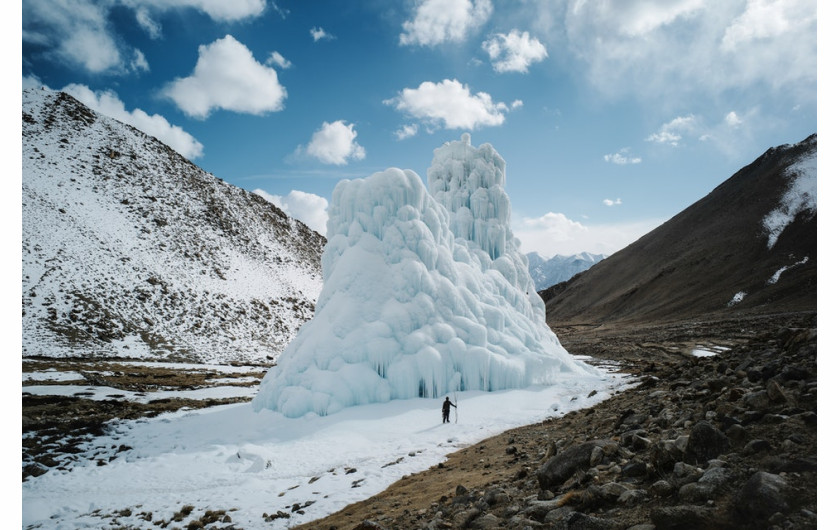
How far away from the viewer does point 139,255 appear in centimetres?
4403

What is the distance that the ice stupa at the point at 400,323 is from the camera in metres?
17.4

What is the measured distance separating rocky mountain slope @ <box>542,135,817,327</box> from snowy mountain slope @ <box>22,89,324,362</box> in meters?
61.2

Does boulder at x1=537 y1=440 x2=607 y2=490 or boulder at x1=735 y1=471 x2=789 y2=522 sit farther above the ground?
boulder at x1=735 y1=471 x2=789 y2=522

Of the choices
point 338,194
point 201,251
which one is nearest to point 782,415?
point 338,194

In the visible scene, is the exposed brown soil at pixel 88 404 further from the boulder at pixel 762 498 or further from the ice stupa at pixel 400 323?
the boulder at pixel 762 498

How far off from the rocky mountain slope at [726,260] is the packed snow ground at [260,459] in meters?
53.8

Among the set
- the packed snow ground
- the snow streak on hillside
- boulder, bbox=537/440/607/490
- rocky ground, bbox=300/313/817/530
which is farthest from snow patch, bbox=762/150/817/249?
boulder, bbox=537/440/607/490

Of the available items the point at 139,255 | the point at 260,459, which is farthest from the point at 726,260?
the point at 139,255

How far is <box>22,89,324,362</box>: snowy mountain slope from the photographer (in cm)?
3522

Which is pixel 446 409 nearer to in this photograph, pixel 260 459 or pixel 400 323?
pixel 400 323

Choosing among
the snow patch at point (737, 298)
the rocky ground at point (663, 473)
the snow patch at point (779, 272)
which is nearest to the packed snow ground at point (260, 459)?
the rocky ground at point (663, 473)

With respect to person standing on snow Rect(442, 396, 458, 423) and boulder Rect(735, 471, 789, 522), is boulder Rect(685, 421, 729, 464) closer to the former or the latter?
boulder Rect(735, 471, 789, 522)

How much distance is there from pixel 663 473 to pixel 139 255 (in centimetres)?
5243

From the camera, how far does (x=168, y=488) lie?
10.7 meters
